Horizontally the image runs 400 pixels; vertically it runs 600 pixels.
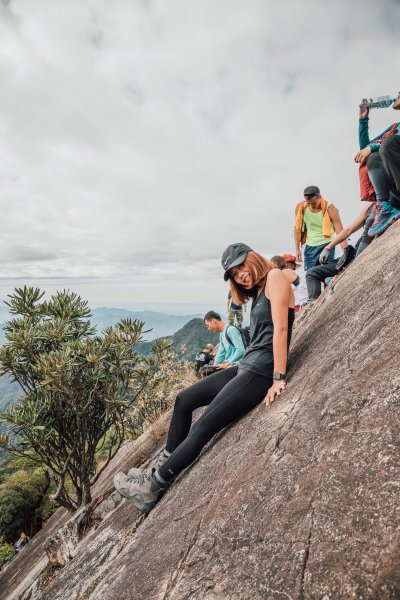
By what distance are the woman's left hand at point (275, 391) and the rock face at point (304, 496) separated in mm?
114

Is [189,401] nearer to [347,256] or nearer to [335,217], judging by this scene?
[347,256]

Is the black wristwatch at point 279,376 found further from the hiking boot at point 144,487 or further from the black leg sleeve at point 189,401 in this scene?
the hiking boot at point 144,487

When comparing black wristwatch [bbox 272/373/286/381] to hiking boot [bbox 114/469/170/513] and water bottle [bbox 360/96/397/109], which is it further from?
water bottle [bbox 360/96/397/109]

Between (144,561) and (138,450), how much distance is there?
5.99 m

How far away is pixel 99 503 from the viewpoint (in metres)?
7.01

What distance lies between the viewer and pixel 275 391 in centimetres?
361

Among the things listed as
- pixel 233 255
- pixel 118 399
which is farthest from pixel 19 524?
pixel 233 255

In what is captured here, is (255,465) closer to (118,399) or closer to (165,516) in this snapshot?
(165,516)

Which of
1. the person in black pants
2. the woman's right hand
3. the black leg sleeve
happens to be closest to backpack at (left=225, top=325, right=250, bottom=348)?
the black leg sleeve

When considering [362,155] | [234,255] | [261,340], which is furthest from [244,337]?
[362,155]

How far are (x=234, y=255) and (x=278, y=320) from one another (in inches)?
38.3

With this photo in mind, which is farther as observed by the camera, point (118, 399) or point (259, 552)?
point (118, 399)

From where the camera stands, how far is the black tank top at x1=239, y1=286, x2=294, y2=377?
3.71m

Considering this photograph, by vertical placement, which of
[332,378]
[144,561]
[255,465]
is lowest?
[144,561]
